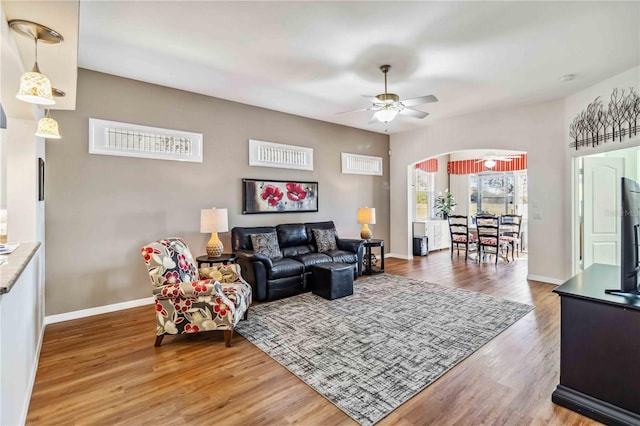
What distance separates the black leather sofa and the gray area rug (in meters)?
0.21

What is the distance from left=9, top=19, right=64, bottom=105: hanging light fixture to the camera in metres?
1.87

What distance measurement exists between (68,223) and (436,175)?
918cm

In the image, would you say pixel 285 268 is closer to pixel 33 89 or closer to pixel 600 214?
pixel 33 89

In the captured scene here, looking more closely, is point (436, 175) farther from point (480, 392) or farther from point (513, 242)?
point (480, 392)

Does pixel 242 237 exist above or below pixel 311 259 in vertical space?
above

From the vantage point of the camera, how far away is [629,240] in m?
2.02

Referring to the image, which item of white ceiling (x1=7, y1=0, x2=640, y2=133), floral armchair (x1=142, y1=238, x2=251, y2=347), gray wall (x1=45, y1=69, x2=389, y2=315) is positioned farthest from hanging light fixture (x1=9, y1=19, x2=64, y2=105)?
gray wall (x1=45, y1=69, x2=389, y2=315)

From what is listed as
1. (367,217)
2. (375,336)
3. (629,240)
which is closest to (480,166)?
(367,217)

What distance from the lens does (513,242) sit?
7.33 metres

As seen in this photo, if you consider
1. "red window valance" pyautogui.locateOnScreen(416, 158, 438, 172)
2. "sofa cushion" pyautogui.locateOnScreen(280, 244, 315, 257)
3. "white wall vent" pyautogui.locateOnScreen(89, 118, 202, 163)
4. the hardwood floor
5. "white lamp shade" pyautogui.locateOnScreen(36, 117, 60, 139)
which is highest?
"red window valance" pyautogui.locateOnScreen(416, 158, 438, 172)

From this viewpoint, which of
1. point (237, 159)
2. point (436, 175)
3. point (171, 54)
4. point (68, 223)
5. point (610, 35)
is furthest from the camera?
point (436, 175)

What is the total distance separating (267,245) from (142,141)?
2.27 metres

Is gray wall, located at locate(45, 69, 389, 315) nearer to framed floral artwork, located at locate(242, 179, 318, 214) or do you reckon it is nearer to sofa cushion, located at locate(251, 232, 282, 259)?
framed floral artwork, located at locate(242, 179, 318, 214)

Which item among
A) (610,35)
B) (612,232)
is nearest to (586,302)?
(610,35)
